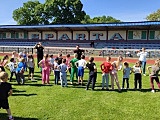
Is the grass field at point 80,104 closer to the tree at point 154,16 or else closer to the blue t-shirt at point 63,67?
the blue t-shirt at point 63,67

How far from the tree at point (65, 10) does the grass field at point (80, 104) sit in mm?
52750

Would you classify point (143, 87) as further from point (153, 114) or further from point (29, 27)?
point (29, 27)

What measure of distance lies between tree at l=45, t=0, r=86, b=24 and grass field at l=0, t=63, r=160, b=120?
173ft

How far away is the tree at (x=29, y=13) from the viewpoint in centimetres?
6469

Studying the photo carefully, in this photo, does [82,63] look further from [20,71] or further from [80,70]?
[20,71]

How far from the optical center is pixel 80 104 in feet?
29.5

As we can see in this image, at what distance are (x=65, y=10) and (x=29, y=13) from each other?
1069 cm

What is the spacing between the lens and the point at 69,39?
1683 inches

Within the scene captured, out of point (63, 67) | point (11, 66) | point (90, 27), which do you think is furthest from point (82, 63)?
point (90, 27)

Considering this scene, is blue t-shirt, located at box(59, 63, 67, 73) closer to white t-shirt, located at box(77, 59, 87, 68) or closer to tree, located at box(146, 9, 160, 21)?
white t-shirt, located at box(77, 59, 87, 68)

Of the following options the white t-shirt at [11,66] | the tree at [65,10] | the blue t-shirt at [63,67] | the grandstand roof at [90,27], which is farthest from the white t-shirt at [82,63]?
the tree at [65,10]

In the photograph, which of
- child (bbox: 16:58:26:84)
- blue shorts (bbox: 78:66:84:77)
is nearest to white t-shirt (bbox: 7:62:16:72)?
child (bbox: 16:58:26:84)

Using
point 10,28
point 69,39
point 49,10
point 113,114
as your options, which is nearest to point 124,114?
point 113,114

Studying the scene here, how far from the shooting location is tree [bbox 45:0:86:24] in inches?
2463
